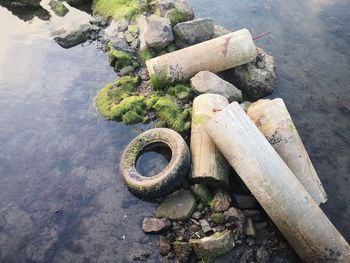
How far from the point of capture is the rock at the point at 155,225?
5625 mm

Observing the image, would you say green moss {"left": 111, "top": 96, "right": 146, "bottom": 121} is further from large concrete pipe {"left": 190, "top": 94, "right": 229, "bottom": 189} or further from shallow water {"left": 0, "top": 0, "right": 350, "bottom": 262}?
large concrete pipe {"left": 190, "top": 94, "right": 229, "bottom": 189}

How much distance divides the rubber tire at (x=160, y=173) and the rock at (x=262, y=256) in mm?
1643

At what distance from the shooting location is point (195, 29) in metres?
8.27

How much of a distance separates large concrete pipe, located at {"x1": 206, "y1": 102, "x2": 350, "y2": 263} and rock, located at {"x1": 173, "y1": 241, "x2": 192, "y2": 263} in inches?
52.0

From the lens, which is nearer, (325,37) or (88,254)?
(88,254)

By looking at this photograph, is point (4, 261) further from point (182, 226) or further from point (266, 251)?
point (266, 251)

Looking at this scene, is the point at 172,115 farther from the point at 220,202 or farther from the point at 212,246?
the point at 212,246

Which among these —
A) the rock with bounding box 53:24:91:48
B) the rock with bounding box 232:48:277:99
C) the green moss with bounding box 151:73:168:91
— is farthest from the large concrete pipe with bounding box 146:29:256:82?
the rock with bounding box 53:24:91:48

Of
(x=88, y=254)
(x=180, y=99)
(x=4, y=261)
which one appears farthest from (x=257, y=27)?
(x=4, y=261)

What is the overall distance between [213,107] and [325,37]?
530 cm

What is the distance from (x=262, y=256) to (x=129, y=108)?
4001 mm

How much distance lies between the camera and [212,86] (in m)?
7.17

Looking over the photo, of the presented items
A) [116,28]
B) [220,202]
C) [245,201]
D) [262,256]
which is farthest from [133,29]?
[262,256]

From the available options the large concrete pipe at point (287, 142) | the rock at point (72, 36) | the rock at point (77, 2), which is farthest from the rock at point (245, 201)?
the rock at point (77, 2)
